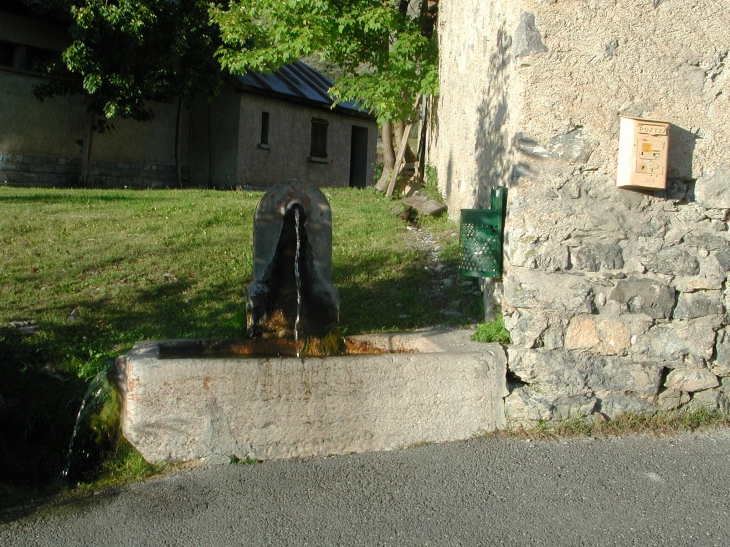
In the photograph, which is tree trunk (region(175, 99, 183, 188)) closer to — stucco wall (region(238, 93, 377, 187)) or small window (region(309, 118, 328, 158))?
stucco wall (region(238, 93, 377, 187))

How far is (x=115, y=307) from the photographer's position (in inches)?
245

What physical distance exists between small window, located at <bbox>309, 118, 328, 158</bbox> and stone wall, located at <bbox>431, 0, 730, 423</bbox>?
14.7 metres

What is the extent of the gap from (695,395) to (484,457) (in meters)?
1.44

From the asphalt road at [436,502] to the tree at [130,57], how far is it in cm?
1133

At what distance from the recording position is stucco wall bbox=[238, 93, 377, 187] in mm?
16766

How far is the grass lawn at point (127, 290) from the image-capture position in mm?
5066

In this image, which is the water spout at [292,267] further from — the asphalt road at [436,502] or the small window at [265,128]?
the small window at [265,128]

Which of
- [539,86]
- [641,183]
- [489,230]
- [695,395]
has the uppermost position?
[539,86]

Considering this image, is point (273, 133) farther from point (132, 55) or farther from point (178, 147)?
point (132, 55)

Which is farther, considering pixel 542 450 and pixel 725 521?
pixel 542 450

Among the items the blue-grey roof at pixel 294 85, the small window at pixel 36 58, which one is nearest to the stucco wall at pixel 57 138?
the small window at pixel 36 58

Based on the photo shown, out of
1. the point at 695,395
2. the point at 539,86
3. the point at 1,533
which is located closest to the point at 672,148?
the point at 539,86

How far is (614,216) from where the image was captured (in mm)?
4398

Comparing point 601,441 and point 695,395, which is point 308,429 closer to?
point 601,441
